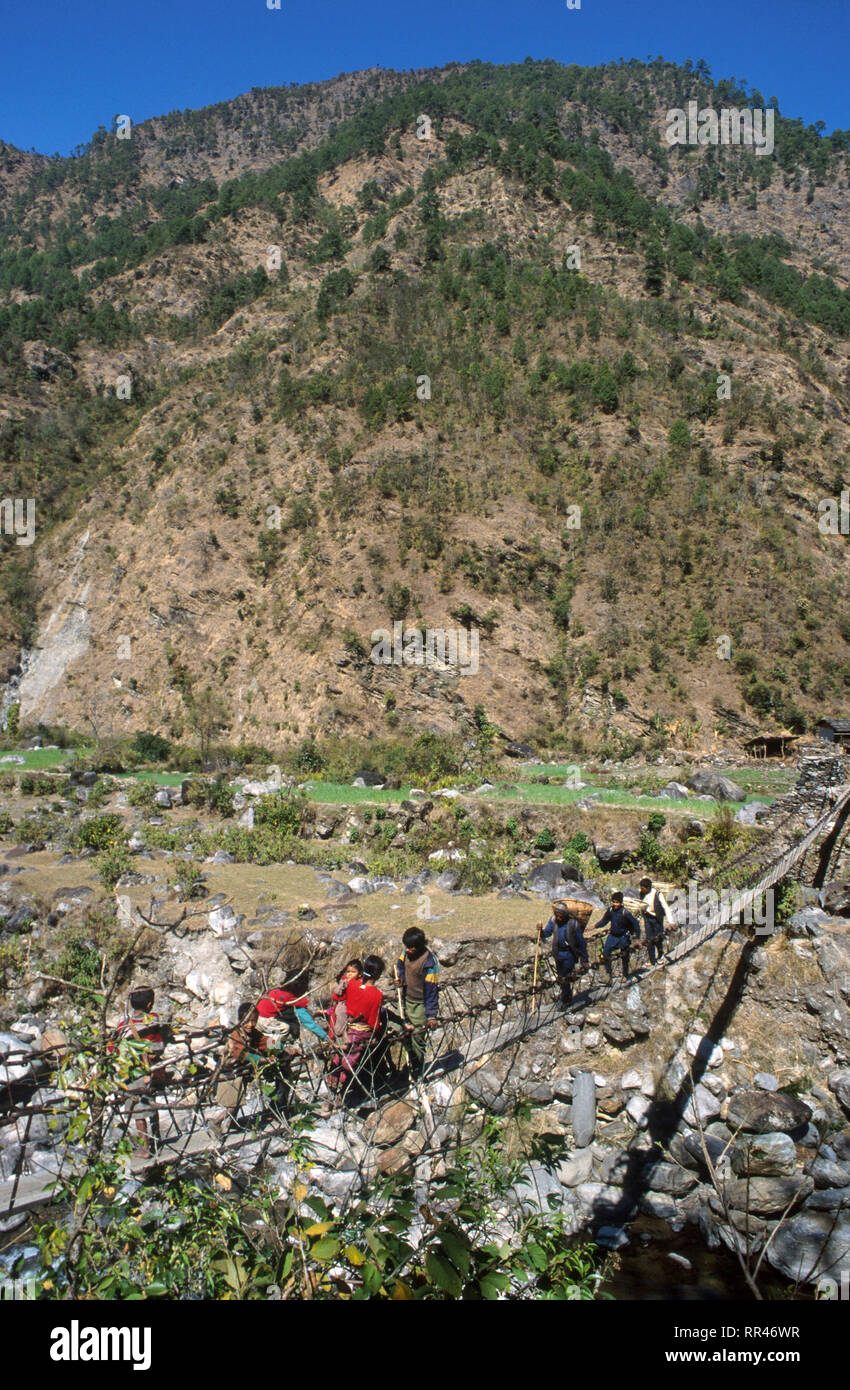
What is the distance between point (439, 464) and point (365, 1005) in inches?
857

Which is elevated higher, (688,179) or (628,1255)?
(688,179)

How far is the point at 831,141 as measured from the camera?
6588 centimetres

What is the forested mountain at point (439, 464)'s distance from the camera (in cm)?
2141

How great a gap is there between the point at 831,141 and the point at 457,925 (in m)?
86.4

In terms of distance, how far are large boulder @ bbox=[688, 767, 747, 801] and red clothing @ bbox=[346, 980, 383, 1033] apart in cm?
967

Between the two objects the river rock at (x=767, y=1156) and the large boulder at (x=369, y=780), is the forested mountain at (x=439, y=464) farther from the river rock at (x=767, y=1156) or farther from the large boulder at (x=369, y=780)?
the river rock at (x=767, y=1156)

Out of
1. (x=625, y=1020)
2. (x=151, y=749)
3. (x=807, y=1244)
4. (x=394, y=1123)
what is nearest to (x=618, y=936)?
(x=625, y=1020)

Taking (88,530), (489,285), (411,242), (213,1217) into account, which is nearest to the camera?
(213,1217)

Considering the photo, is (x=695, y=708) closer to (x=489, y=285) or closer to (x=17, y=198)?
(x=489, y=285)

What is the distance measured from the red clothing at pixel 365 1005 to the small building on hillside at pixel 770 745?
15864 millimetres

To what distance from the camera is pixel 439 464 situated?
24.6 meters

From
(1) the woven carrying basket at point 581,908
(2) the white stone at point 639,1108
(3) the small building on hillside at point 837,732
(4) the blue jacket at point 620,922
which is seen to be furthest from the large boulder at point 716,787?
(2) the white stone at point 639,1108

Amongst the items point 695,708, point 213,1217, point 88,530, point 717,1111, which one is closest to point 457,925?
point 717,1111

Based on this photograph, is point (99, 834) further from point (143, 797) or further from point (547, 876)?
point (547, 876)
